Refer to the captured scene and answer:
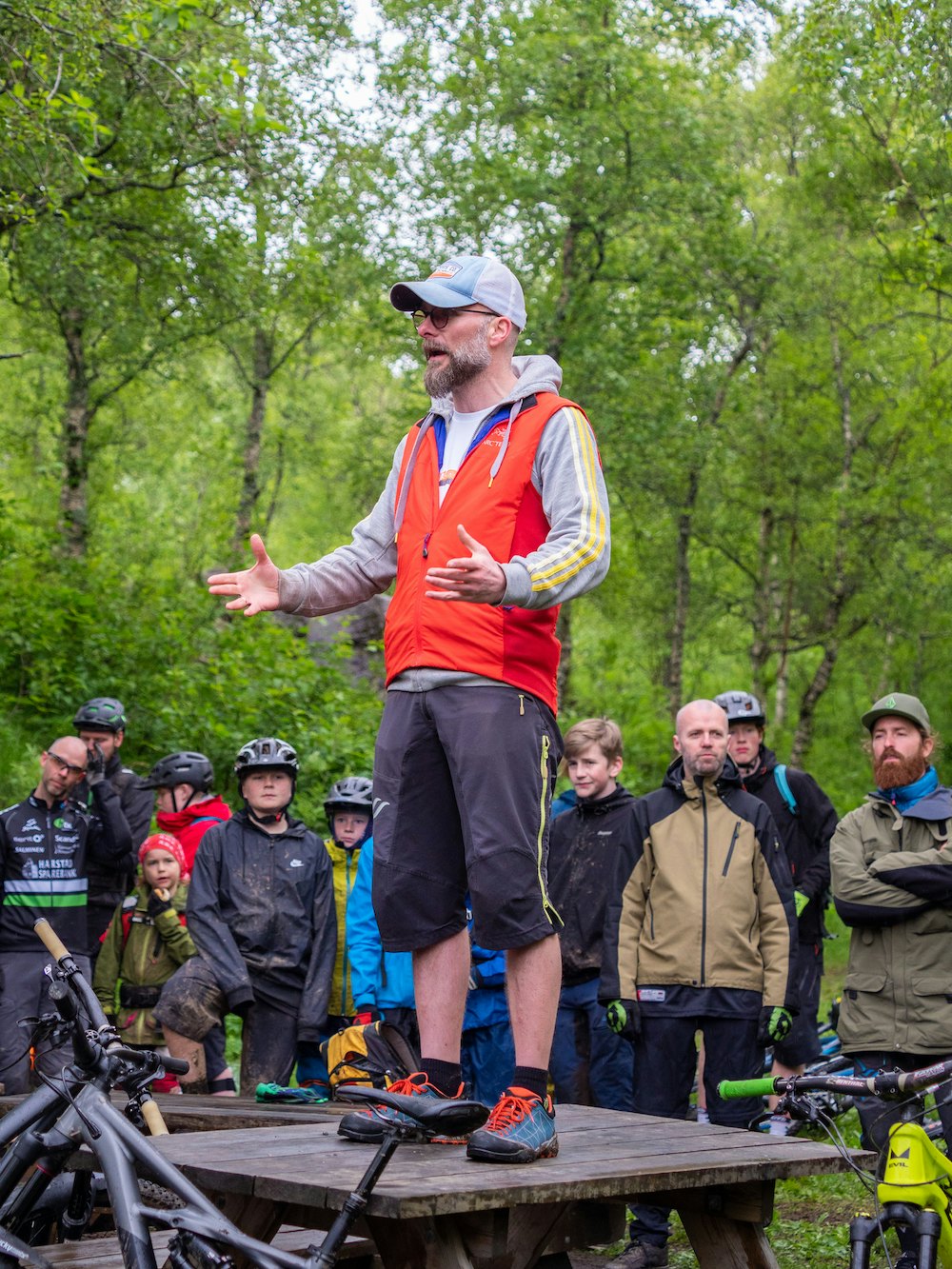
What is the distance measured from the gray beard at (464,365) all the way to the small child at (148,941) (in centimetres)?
482

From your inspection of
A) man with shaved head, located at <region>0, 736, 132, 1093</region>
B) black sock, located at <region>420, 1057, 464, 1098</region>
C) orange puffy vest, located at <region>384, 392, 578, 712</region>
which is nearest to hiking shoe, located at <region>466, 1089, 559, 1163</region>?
black sock, located at <region>420, 1057, 464, 1098</region>

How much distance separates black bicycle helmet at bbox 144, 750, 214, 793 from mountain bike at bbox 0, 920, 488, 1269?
17.9 ft

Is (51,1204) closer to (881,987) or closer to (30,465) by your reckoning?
(881,987)

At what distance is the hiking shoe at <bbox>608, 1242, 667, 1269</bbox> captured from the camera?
6.20 metres

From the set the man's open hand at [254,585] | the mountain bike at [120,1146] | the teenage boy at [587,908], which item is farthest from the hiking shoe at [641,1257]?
the man's open hand at [254,585]

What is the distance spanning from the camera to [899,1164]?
452 cm

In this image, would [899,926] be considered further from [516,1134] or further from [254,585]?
[254,585]

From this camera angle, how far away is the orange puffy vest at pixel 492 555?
4.10m

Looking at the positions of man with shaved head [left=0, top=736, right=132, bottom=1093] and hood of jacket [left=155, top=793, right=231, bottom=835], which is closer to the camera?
man with shaved head [left=0, top=736, right=132, bottom=1093]

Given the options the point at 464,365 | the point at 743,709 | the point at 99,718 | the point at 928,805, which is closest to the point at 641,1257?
the point at 928,805

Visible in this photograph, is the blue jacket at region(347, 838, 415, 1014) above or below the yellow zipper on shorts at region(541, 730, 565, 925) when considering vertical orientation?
below

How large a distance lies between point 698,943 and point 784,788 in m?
2.37

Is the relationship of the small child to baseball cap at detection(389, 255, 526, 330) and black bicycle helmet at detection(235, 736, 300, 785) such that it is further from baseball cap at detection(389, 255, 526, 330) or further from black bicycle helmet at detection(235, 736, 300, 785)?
baseball cap at detection(389, 255, 526, 330)

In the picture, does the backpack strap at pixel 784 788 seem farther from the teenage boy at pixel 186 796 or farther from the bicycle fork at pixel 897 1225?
the bicycle fork at pixel 897 1225
